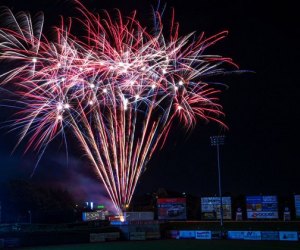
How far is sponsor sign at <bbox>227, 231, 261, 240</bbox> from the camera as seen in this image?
1490 inches

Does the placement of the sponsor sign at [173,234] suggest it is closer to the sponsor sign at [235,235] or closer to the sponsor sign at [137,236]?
the sponsor sign at [137,236]

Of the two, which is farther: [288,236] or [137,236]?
[137,236]

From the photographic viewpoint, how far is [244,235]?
126ft

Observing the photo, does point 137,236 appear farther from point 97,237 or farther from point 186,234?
point 186,234

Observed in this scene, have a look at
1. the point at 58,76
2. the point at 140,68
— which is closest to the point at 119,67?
the point at 140,68

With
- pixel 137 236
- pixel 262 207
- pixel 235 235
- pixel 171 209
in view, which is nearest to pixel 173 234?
pixel 137 236

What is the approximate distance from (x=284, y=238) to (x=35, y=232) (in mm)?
Answer: 19689

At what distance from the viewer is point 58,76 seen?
28.2 m

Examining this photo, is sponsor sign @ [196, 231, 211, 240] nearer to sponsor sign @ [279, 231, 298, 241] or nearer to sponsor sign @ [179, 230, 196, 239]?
sponsor sign @ [179, 230, 196, 239]

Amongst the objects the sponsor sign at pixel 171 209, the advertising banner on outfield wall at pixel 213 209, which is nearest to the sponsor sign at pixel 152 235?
the sponsor sign at pixel 171 209

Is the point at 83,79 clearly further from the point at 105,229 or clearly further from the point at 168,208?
the point at 168,208

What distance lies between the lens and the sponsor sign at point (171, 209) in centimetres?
4775

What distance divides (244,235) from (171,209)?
11.0 metres

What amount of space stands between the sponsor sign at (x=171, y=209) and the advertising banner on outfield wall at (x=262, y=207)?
6527mm
